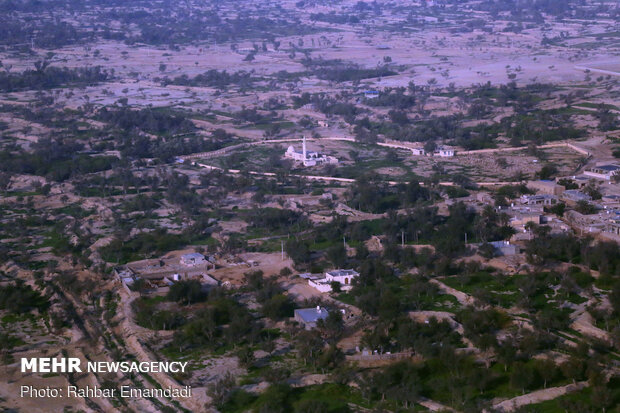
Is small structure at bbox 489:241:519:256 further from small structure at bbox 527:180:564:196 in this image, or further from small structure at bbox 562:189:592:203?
small structure at bbox 527:180:564:196

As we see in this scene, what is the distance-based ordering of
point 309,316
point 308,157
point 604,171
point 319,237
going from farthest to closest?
point 308,157 → point 604,171 → point 319,237 → point 309,316

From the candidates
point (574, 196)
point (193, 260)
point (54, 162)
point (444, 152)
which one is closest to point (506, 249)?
point (574, 196)

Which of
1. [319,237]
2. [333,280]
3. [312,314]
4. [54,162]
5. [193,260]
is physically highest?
[312,314]

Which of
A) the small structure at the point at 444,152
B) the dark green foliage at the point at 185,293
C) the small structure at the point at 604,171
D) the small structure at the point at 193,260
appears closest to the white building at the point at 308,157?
the small structure at the point at 444,152

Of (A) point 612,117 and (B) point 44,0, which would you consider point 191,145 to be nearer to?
(A) point 612,117

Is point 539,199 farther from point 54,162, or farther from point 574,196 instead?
point 54,162

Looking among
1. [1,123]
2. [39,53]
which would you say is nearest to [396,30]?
[39,53]

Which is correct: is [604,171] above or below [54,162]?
above
